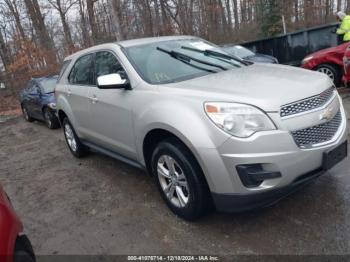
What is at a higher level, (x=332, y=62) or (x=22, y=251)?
(x=22, y=251)

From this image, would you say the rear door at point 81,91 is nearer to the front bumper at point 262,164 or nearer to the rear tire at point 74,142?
the rear tire at point 74,142

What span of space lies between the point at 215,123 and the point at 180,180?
784 mm

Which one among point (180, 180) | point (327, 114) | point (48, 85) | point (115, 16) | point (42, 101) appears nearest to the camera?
point (327, 114)

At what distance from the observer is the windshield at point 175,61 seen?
3.86 metres

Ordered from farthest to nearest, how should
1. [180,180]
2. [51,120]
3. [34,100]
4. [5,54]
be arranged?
[5,54] → [34,100] → [51,120] → [180,180]

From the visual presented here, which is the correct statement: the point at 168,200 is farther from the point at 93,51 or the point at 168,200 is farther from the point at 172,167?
the point at 93,51

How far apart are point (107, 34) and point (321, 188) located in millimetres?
25272

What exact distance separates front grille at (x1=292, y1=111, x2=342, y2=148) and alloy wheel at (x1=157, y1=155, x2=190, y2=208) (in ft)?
3.52

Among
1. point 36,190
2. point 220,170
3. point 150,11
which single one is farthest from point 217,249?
point 150,11

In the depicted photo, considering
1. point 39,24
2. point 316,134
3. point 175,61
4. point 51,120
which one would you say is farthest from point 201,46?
point 39,24

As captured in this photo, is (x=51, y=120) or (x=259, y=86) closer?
(x=259, y=86)

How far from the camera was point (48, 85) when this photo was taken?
1032cm

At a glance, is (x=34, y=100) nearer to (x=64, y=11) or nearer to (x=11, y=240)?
(x=11, y=240)

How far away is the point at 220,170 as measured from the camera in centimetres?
291
